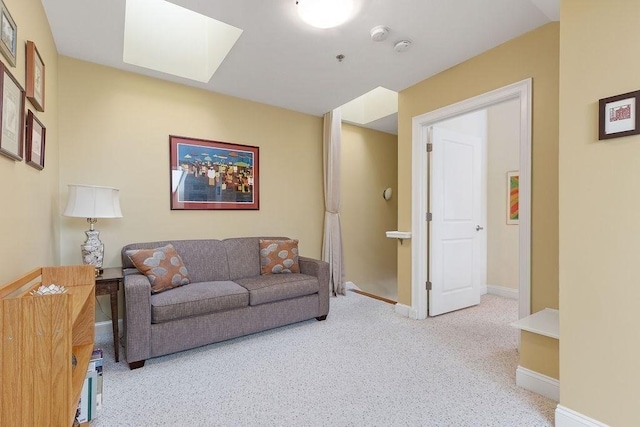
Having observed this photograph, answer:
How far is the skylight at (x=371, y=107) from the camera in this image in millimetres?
4125

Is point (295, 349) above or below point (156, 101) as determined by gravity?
below

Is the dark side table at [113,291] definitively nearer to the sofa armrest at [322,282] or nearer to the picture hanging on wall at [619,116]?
the sofa armrest at [322,282]

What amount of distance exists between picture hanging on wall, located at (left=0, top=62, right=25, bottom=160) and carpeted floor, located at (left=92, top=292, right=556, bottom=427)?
1441 millimetres

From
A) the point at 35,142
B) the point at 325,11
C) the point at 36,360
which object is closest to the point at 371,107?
the point at 325,11

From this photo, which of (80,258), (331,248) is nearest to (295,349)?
(331,248)

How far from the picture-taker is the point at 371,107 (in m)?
4.41

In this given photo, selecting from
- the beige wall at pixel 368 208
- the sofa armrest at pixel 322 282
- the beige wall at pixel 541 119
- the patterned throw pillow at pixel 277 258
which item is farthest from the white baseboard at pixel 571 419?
the beige wall at pixel 368 208

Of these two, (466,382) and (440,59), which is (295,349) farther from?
(440,59)

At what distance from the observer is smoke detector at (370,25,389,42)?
2166 mm

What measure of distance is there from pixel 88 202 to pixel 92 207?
0.15 feet

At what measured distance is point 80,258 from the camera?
2637mm

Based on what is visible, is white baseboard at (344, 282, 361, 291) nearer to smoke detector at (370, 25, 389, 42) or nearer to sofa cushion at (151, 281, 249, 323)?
sofa cushion at (151, 281, 249, 323)

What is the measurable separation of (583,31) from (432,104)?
1552 mm

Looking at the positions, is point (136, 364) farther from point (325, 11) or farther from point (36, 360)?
point (325, 11)
